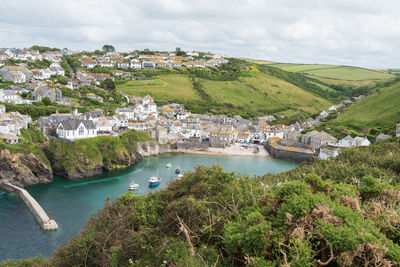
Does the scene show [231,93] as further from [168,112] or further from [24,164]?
[24,164]

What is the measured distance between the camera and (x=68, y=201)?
27.8 metres

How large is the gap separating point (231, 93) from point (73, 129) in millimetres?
54676

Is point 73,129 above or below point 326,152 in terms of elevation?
above

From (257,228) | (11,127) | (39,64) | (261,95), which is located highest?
(39,64)

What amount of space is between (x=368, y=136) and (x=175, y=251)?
48.2 m

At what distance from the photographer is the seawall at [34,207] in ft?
72.2

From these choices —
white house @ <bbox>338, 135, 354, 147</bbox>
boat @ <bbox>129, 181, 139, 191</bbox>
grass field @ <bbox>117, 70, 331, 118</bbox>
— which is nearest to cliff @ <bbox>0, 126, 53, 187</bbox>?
boat @ <bbox>129, 181, 139, 191</bbox>

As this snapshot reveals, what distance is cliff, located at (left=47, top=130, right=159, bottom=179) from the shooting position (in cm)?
3531

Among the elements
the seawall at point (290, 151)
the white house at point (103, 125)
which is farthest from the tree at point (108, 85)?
the seawall at point (290, 151)

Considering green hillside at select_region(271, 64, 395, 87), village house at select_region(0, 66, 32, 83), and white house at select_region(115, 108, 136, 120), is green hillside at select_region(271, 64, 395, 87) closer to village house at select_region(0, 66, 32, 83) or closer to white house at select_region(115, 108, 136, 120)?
white house at select_region(115, 108, 136, 120)

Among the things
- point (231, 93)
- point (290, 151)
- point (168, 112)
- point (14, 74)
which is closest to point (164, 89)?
point (168, 112)

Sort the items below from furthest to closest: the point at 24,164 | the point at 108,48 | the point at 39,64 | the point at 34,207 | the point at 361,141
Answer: the point at 108,48, the point at 39,64, the point at 361,141, the point at 24,164, the point at 34,207

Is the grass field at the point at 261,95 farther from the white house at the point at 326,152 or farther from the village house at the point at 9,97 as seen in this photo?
the village house at the point at 9,97

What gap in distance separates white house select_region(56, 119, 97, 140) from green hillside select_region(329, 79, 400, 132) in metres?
44.4
